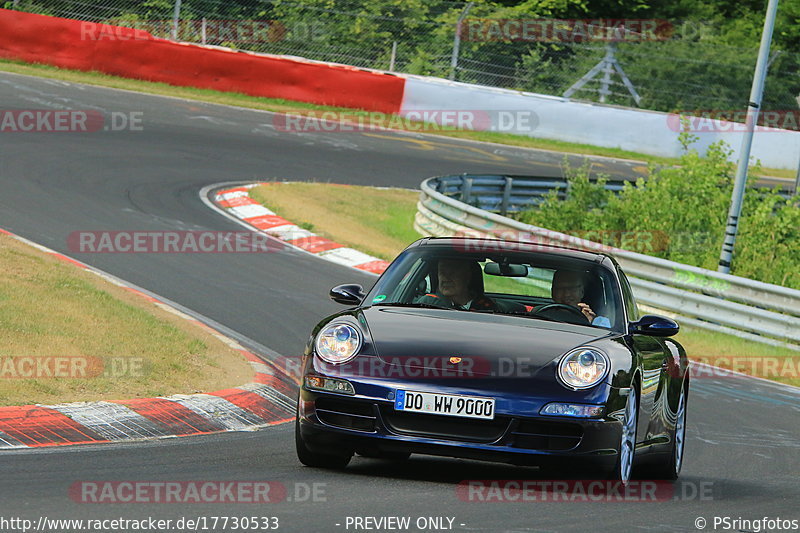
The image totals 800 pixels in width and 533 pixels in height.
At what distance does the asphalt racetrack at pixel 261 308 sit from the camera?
5.82 meters

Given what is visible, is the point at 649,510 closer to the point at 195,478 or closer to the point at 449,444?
the point at 449,444

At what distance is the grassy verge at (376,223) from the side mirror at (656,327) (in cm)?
712

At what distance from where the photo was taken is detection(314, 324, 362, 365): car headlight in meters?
6.52

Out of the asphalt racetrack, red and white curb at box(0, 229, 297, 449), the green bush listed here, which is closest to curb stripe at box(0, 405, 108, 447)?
red and white curb at box(0, 229, 297, 449)

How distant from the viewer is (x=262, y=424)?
841 cm

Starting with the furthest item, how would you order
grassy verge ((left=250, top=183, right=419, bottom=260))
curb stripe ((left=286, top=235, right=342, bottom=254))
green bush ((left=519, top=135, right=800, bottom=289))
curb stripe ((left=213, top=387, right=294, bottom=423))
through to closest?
1. green bush ((left=519, top=135, right=800, bottom=289))
2. grassy verge ((left=250, top=183, right=419, bottom=260))
3. curb stripe ((left=286, top=235, right=342, bottom=254))
4. curb stripe ((left=213, top=387, right=294, bottom=423))

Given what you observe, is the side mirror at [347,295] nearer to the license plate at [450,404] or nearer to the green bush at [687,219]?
the license plate at [450,404]

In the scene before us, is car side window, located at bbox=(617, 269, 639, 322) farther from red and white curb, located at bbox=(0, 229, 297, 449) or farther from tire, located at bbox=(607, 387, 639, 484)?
red and white curb, located at bbox=(0, 229, 297, 449)

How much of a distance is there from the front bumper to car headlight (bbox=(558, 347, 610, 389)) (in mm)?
188

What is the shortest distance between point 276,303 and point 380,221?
732 cm

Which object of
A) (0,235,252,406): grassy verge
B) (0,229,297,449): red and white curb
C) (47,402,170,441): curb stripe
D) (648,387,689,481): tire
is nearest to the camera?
(0,229,297,449): red and white curb

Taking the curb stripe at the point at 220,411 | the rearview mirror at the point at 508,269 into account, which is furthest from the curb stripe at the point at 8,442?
the rearview mirror at the point at 508,269

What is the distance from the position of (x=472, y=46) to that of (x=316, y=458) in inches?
966

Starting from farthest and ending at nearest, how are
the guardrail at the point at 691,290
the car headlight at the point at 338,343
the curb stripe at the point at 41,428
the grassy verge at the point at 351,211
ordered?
the grassy verge at the point at 351,211 → the guardrail at the point at 691,290 → the curb stripe at the point at 41,428 → the car headlight at the point at 338,343
